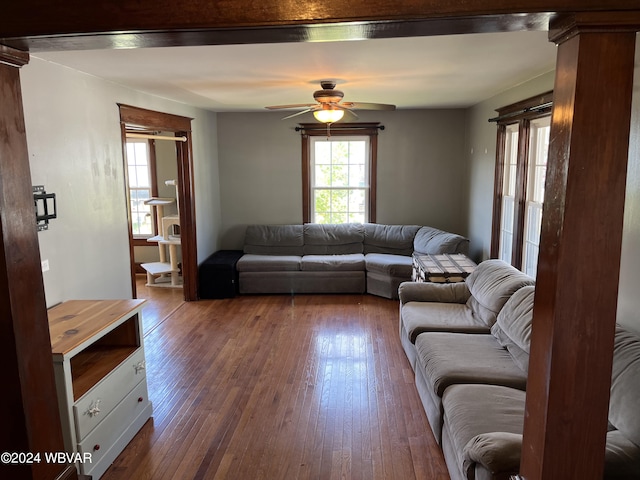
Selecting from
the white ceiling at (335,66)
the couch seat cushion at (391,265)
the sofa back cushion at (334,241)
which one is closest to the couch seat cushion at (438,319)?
the couch seat cushion at (391,265)

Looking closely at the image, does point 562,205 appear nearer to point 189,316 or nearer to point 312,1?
point 312,1

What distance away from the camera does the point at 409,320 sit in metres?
3.83

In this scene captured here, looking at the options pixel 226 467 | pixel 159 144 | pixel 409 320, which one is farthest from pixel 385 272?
pixel 159 144

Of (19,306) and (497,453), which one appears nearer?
(19,306)

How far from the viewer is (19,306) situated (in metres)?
1.36

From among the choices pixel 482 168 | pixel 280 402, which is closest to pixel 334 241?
pixel 482 168

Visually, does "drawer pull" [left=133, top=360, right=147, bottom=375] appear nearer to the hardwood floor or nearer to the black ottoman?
the hardwood floor

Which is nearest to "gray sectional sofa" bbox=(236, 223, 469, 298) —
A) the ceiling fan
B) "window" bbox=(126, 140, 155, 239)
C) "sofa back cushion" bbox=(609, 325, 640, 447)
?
"window" bbox=(126, 140, 155, 239)

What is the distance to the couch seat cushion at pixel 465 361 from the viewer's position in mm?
2738

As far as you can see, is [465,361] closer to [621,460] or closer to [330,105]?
[621,460]

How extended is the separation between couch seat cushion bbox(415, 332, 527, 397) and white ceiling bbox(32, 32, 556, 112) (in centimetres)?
200

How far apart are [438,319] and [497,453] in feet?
6.53

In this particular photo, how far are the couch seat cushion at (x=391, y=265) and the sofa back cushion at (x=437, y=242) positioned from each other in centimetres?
26

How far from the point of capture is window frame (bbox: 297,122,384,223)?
6559 mm
